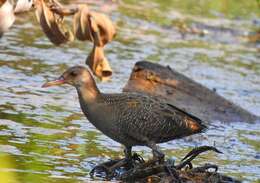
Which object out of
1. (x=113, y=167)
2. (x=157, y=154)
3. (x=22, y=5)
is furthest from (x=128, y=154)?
(x=22, y=5)

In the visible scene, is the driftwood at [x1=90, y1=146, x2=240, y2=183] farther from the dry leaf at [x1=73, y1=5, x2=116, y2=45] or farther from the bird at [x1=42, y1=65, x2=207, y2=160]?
the dry leaf at [x1=73, y1=5, x2=116, y2=45]

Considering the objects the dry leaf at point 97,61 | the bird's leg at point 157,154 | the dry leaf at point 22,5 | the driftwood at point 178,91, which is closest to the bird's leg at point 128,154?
the bird's leg at point 157,154

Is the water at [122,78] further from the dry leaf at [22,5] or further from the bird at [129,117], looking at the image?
the dry leaf at [22,5]

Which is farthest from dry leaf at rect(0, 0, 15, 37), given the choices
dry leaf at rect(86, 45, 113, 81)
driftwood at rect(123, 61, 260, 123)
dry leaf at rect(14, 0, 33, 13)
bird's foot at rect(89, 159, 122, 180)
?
driftwood at rect(123, 61, 260, 123)

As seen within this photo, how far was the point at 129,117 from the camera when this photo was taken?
23.1 feet

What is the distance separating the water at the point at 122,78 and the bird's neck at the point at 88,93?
586 mm

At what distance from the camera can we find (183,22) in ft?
55.1

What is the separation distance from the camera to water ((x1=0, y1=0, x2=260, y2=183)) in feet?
25.1

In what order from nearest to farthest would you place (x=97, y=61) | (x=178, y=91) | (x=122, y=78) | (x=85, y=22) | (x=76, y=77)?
1. (x=85, y=22)
2. (x=97, y=61)
3. (x=76, y=77)
4. (x=178, y=91)
5. (x=122, y=78)

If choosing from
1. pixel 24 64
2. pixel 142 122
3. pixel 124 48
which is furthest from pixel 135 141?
pixel 124 48

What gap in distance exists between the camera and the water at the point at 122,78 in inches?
301

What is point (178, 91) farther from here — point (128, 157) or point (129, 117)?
point (129, 117)

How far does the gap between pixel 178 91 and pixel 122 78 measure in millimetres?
1485

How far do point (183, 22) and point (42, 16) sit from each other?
10838 mm
